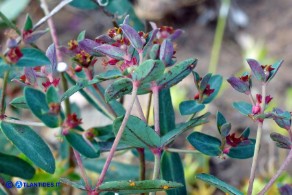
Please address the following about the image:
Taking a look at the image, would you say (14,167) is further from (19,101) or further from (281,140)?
(281,140)

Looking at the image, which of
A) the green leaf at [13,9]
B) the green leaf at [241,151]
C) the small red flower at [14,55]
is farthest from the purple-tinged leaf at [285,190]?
the green leaf at [13,9]

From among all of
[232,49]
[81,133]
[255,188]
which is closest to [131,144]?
[81,133]

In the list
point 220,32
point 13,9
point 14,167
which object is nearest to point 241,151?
point 14,167

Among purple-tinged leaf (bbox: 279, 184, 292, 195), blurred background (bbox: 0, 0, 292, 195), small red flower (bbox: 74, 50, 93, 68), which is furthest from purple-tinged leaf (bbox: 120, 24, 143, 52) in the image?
blurred background (bbox: 0, 0, 292, 195)

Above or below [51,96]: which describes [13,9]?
above

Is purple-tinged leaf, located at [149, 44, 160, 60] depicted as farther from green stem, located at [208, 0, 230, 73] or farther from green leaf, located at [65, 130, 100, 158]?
green stem, located at [208, 0, 230, 73]

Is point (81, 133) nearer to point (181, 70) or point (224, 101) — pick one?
point (181, 70)

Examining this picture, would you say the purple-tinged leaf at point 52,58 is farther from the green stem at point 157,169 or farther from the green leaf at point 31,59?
the green stem at point 157,169
